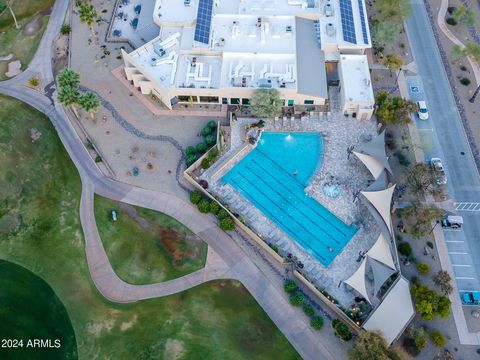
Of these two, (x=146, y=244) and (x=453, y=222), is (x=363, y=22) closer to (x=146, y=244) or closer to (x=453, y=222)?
(x=453, y=222)

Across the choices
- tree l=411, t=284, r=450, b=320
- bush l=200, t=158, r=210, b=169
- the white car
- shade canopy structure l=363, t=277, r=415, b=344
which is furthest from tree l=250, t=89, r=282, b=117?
tree l=411, t=284, r=450, b=320

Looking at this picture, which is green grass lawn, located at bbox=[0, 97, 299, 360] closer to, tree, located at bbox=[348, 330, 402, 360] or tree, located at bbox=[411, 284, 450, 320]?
tree, located at bbox=[348, 330, 402, 360]

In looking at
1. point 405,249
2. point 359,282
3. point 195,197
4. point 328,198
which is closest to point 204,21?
point 195,197

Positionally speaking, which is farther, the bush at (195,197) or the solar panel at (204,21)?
the solar panel at (204,21)

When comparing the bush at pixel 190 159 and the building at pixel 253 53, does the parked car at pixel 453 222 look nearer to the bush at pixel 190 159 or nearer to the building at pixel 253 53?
the building at pixel 253 53

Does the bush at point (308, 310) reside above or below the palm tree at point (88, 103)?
below

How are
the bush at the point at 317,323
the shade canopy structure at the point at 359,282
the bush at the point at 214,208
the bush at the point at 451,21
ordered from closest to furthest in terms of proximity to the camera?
A: the shade canopy structure at the point at 359,282
the bush at the point at 317,323
the bush at the point at 214,208
the bush at the point at 451,21

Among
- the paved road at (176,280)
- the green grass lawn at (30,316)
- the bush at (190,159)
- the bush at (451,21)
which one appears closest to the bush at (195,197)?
the paved road at (176,280)

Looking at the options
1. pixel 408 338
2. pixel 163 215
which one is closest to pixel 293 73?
pixel 163 215
